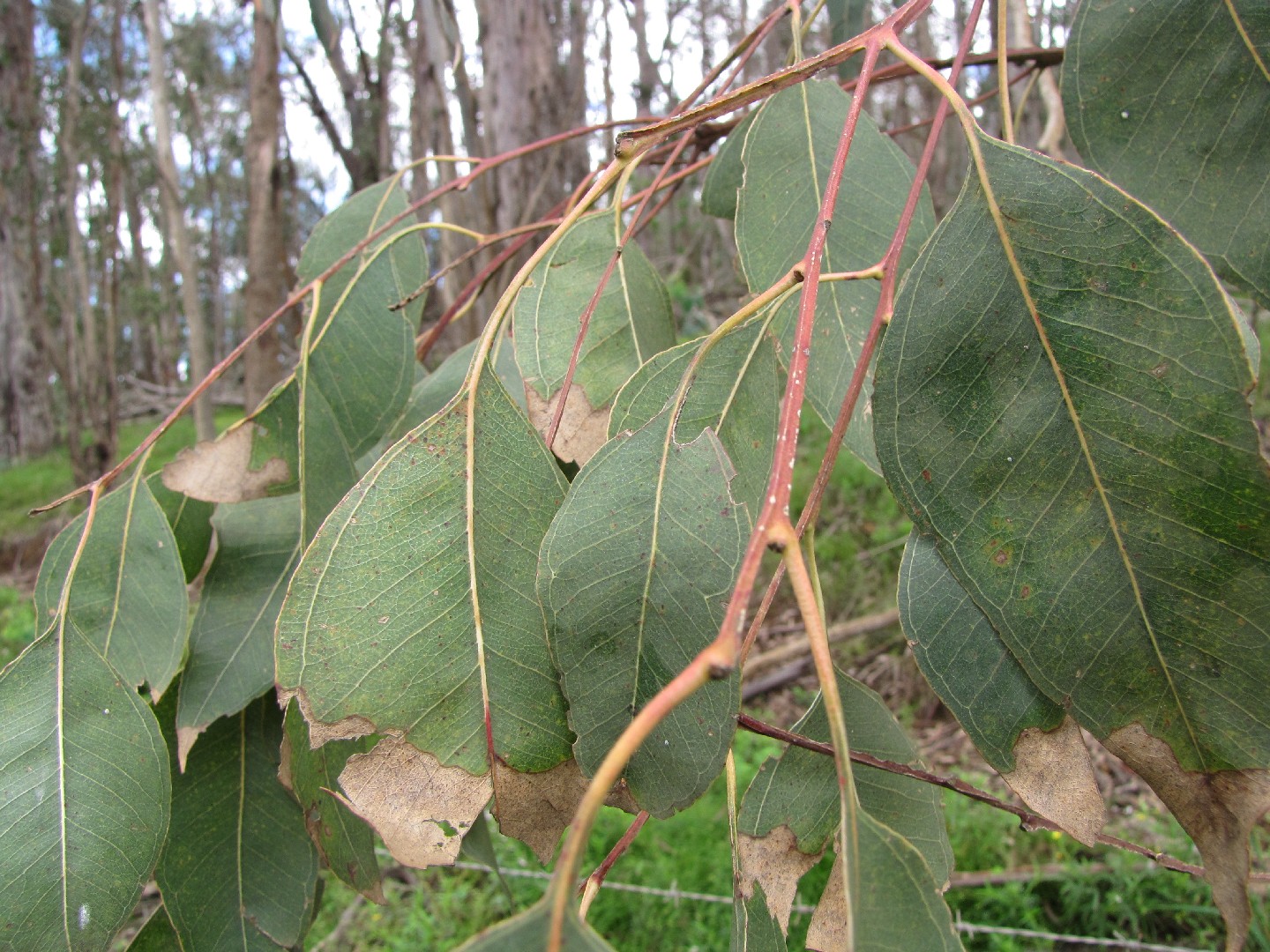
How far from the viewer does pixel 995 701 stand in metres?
0.54

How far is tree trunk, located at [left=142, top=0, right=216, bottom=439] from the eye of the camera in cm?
375

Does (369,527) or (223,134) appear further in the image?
(223,134)

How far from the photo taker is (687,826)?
2270 millimetres

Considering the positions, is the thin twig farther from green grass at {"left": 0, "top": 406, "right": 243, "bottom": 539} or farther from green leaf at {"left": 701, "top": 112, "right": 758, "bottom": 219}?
green grass at {"left": 0, "top": 406, "right": 243, "bottom": 539}

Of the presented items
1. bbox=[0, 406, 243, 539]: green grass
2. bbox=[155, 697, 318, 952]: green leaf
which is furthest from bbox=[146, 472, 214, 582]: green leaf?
bbox=[0, 406, 243, 539]: green grass

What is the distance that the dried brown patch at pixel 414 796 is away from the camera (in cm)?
49

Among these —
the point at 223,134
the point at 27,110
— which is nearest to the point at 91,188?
the point at 27,110

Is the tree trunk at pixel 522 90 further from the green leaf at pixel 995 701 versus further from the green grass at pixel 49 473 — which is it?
the green grass at pixel 49 473

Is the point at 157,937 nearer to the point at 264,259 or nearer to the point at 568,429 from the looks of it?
the point at 568,429

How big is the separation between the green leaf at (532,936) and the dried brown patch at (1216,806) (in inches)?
11.4

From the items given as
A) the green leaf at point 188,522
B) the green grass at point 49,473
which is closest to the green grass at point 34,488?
the green grass at point 49,473

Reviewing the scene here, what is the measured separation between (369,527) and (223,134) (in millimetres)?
14786

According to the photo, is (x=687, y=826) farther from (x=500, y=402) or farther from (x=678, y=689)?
(x=678, y=689)

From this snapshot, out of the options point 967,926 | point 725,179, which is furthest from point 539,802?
point 967,926
